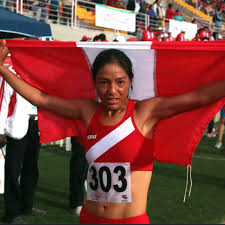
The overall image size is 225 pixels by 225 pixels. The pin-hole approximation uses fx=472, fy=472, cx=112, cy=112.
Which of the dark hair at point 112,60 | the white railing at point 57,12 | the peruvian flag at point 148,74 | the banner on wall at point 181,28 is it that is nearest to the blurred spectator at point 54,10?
the white railing at point 57,12

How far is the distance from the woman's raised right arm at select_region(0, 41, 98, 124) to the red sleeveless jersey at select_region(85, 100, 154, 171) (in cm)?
20

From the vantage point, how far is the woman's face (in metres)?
2.63

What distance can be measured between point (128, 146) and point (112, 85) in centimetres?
36

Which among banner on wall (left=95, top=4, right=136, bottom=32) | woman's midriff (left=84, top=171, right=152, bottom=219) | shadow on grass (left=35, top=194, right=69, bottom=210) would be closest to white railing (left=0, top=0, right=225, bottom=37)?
banner on wall (left=95, top=4, right=136, bottom=32)

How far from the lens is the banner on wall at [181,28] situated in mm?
19150

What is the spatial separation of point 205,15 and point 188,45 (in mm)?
27880

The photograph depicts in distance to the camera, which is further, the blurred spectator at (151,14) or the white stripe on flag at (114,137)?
the blurred spectator at (151,14)

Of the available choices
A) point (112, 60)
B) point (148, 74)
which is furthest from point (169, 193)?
point (112, 60)

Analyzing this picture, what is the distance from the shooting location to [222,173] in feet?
27.1

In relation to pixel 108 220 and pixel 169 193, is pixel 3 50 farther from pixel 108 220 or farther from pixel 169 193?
pixel 169 193

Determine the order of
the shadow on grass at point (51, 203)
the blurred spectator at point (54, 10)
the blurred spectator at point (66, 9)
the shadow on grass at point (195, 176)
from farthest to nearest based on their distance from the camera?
the blurred spectator at point (66, 9), the blurred spectator at point (54, 10), the shadow on grass at point (195, 176), the shadow on grass at point (51, 203)

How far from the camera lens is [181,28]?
1961cm

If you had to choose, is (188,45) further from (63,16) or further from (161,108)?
(63,16)

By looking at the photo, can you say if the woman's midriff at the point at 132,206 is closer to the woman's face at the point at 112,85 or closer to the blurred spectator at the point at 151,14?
the woman's face at the point at 112,85
